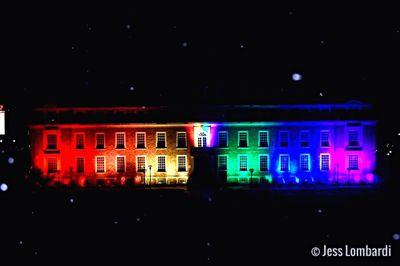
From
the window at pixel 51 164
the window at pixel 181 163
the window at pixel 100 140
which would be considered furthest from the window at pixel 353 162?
the window at pixel 51 164

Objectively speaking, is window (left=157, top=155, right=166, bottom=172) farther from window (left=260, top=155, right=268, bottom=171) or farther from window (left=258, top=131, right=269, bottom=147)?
window (left=258, top=131, right=269, bottom=147)

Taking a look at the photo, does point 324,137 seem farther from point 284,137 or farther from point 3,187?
point 3,187

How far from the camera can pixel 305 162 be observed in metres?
45.4

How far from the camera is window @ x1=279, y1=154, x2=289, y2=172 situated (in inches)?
1778

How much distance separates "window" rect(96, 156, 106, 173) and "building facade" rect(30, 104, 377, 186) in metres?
0.05

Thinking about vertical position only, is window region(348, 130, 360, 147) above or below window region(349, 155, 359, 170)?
above

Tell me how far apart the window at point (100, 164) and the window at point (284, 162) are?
1468 cm

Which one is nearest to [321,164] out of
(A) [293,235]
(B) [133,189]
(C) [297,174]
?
(C) [297,174]

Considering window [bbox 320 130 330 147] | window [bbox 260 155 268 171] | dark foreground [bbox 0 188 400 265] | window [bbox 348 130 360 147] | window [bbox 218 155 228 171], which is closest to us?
dark foreground [bbox 0 188 400 265]

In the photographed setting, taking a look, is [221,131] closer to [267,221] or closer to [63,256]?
[267,221]

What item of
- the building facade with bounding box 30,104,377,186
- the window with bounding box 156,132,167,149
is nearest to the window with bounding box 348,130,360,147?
the building facade with bounding box 30,104,377,186

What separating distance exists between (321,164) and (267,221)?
22.3m

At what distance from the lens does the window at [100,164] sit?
148ft

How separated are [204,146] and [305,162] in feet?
28.1
